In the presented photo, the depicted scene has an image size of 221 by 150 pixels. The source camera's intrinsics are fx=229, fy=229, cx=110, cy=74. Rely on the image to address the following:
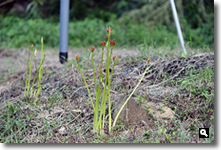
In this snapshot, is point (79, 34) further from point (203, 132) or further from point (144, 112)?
point (203, 132)

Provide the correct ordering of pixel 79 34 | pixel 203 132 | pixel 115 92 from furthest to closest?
1. pixel 79 34
2. pixel 115 92
3. pixel 203 132

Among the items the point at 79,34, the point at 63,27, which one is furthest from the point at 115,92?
the point at 79,34

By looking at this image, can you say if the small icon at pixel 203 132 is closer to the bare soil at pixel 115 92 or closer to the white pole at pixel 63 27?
the bare soil at pixel 115 92

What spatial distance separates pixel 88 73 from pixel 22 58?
1708 mm

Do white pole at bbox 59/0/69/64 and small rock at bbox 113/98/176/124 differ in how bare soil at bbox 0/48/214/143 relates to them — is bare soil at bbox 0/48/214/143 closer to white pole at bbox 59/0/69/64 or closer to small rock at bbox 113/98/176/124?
small rock at bbox 113/98/176/124

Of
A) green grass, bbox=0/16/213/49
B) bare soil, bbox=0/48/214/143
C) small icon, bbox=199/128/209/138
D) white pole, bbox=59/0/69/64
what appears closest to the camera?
small icon, bbox=199/128/209/138

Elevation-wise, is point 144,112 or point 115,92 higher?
point 115,92

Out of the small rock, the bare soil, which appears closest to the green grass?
the bare soil

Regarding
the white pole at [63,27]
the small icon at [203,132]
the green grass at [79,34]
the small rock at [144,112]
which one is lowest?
the small icon at [203,132]

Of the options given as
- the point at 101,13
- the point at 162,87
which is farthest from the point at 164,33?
the point at 162,87

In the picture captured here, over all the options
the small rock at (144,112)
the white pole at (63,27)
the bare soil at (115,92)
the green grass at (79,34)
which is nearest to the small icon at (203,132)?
the bare soil at (115,92)

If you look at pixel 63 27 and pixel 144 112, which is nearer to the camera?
pixel 144 112

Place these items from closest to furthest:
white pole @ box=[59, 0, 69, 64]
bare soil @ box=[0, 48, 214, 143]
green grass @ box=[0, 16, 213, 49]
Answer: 1. bare soil @ box=[0, 48, 214, 143]
2. white pole @ box=[59, 0, 69, 64]
3. green grass @ box=[0, 16, 213, 49]

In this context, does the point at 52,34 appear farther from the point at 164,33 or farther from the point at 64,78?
the point at 64,78
